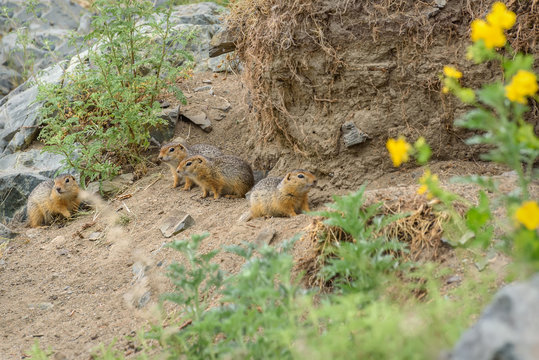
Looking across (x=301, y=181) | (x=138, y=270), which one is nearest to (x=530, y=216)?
(x=301, y=181)

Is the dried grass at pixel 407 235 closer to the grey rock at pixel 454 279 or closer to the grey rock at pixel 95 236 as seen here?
the grey rock at pixel 454 279

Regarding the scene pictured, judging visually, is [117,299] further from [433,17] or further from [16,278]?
[433,17]

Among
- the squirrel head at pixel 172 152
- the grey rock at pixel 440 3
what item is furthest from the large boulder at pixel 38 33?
the grey rock at pixel 440 3

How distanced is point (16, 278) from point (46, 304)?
1.24 metres

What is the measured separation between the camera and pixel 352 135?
23.6ft

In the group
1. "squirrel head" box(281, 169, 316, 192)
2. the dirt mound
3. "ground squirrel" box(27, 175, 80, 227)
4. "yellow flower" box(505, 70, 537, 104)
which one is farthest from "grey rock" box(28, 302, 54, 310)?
"yellow flower" box(505, 70, 537, 104)

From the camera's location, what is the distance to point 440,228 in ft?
16.1

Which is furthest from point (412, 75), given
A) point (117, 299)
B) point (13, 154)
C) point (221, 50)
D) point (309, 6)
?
point (13, 154)

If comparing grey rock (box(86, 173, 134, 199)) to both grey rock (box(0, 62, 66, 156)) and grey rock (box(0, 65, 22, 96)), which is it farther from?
grey rock (box(0, 65, 22, 96))

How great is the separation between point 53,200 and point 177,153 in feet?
7.07

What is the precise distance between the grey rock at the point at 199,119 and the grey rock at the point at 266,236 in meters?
4.08

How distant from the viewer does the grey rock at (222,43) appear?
9.05 metres

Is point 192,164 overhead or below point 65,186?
overhead

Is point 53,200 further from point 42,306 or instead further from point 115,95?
point 42,306
